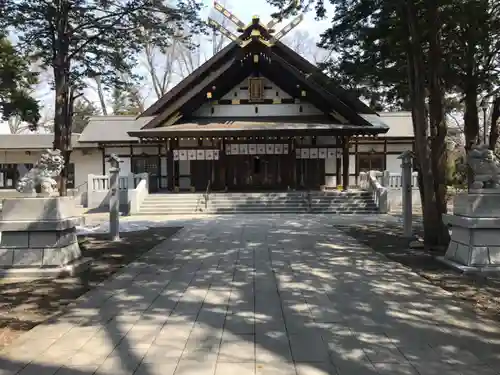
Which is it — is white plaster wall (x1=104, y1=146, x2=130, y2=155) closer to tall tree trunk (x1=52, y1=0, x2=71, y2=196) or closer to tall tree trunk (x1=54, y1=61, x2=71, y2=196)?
tall tree trunk (x1=54, y1=61, x2=71, y2=196)

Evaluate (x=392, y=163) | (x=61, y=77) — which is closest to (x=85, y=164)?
(x=61, y=77)

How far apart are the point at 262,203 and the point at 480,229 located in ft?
44.6

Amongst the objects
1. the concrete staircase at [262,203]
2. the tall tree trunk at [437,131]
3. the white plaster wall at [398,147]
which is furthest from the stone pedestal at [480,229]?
the white plaster wall at [398,147]

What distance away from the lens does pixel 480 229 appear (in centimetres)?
747

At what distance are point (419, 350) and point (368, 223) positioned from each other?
11.6 meters

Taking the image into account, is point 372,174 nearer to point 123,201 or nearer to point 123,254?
point 123,201

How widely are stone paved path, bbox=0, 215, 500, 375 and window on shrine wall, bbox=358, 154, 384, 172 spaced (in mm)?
19739

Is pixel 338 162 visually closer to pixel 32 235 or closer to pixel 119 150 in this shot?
pixel 119 150

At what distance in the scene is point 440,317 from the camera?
5363 millimetres

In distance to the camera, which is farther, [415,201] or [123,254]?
[415,201]

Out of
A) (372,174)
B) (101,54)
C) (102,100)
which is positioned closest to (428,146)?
(101,54)

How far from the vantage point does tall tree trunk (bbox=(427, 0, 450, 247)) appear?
32.8 ft

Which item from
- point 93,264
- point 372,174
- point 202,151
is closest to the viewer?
point 93,264

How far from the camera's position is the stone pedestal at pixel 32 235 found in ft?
24.7
